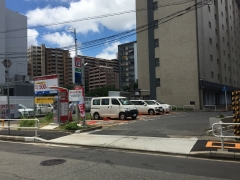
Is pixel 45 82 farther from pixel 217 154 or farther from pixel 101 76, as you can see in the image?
pixel 101 76

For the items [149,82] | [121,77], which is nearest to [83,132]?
[149,82]

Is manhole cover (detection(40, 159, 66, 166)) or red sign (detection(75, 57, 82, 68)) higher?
red sign (detection(75, 57, 82, 68))

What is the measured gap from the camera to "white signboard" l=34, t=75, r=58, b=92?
16.4m

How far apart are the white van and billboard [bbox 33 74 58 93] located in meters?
5.04

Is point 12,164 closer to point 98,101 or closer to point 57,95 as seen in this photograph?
point 57,95

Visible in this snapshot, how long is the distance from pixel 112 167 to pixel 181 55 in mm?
31847

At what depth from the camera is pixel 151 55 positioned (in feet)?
131

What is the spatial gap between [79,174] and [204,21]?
1493 inches

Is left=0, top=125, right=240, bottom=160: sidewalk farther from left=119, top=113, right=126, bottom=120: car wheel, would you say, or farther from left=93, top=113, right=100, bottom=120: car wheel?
left=93, top=113, right=100, bottom=120: car wheel

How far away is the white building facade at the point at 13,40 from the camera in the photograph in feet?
271

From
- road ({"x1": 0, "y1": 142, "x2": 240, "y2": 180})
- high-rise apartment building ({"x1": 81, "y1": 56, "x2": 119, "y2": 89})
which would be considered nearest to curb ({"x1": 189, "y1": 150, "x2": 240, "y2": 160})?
road ({"x1": 0, "y1": 142, "x2": 240, "y2": 180})

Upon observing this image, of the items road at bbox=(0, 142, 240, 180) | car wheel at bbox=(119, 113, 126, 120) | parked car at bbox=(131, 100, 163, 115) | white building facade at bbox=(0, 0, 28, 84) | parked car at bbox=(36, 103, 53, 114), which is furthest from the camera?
white building facade at bbox=(0, 0, 28, 84)

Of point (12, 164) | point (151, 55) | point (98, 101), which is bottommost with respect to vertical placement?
point (12, 164)

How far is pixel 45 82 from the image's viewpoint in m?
Result: 16.7
